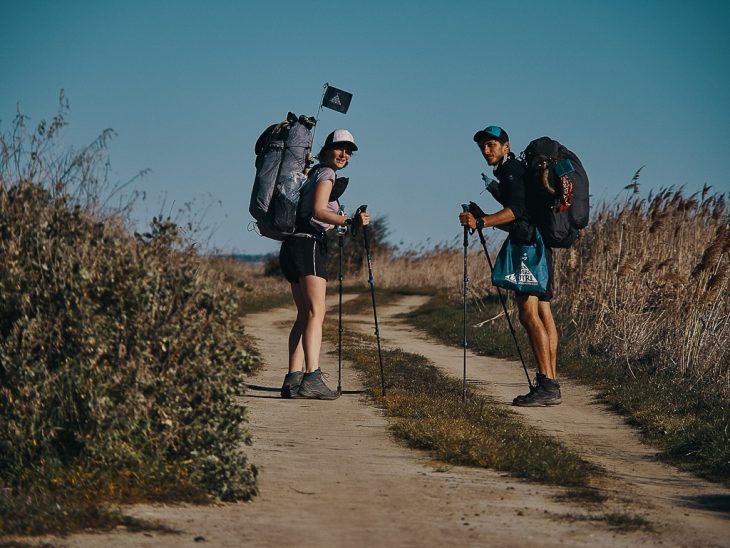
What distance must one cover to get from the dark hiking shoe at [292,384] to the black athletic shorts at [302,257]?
3.16 feet

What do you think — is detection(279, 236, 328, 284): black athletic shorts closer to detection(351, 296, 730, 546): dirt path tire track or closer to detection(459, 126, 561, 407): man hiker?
detection(459, 126, 561, 407): man hiker

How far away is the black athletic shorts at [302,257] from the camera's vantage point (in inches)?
411

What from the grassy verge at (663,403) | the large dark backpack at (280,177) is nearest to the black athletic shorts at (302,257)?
the large dark backpack at (280,177)

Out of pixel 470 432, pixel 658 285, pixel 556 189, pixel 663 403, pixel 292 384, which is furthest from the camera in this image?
pixel 658 285

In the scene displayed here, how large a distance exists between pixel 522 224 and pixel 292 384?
267 cm

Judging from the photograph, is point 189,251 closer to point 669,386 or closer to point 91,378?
point 91,378

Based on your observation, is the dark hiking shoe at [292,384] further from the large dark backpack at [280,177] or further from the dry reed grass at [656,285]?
the dry reed grass at [656,285]

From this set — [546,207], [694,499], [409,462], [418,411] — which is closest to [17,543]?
[409,462]

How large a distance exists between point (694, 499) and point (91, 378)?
368 centimetres

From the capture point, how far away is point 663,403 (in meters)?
10.5

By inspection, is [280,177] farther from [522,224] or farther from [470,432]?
[470,432]


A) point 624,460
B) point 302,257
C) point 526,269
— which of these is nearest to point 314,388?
point 302,257

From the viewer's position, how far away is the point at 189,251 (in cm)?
638

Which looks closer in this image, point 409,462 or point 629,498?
point 629,498
